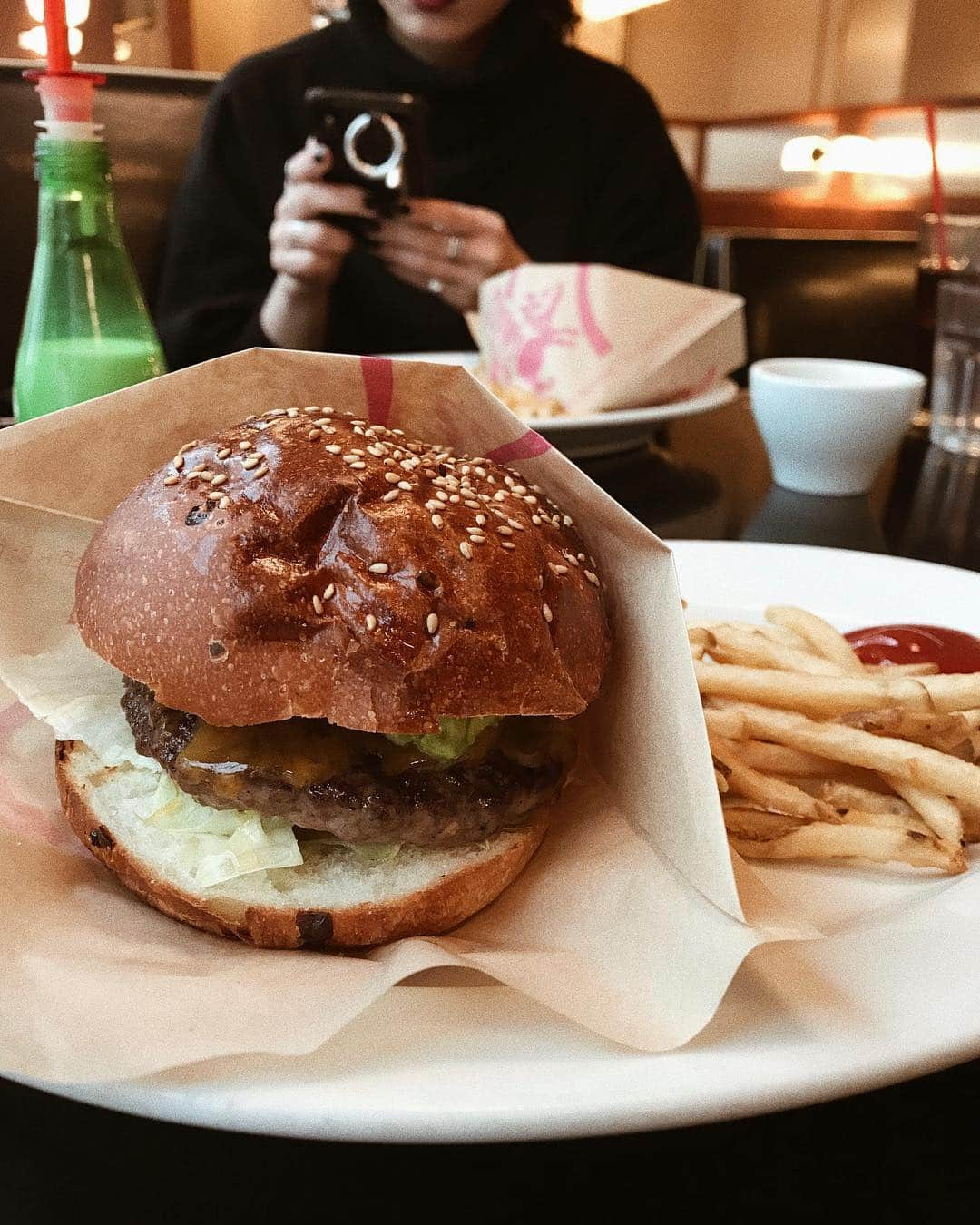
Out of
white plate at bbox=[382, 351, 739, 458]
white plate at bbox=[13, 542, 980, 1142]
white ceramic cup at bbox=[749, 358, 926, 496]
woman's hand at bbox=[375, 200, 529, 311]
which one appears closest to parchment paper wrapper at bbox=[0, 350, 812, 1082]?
white plate at bbox=[13, 542, 980, 1142]

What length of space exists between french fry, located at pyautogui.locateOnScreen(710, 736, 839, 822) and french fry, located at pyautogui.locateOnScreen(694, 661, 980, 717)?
4.4 inches

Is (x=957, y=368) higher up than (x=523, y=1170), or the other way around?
(x=957, y=368)

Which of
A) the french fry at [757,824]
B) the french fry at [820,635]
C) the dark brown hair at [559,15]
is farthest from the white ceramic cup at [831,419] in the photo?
the dark brown hair at [559,15]

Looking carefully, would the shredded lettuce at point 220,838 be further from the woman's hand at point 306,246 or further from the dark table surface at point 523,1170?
the woman's hand at point 306,246

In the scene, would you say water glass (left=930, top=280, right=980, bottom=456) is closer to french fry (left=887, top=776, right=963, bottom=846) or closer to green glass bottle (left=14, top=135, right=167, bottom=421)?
french fry (left=887, top=776, right=963, bottom=846)

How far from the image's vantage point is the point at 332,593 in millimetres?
1027

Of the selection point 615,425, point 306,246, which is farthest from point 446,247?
point 615,425

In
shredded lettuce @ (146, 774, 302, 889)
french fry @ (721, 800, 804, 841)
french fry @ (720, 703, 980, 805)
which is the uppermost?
french fry @ (720, 703, 980, 805)

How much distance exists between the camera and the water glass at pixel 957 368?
299 cm

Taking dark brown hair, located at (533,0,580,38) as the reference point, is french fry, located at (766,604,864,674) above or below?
below

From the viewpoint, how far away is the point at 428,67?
3.93m

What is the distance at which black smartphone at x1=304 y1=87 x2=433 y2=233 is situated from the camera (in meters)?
2.86

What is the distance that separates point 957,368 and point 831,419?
819mm

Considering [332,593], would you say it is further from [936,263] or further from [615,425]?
[936,263]
